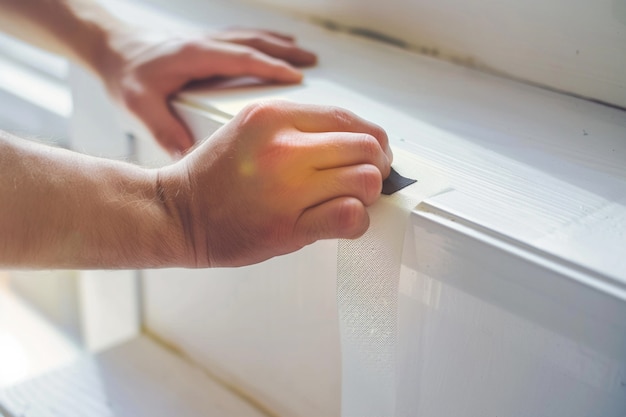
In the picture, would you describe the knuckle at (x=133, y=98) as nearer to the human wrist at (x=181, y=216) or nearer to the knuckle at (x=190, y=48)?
the knuckle at (x=190, y=48)

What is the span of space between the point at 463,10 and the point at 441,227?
13.0 inches

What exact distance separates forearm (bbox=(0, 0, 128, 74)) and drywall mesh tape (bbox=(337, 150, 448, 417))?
0.36m

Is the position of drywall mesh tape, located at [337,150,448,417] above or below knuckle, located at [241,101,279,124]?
below

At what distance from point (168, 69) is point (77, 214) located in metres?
0.22

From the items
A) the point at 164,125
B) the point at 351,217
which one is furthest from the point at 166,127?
the point at 351,217

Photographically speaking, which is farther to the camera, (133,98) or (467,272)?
(133,98)

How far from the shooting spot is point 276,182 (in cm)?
52

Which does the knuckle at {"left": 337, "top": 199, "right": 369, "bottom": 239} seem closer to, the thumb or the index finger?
the index finger

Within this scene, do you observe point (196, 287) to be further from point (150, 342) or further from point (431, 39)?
point (431, 39)

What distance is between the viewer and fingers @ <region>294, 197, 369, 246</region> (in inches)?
19.9

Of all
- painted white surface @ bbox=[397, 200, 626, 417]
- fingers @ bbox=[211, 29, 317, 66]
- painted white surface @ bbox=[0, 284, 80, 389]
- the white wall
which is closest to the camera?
painted white surface @ bbox=[397, 200, 626, 417]

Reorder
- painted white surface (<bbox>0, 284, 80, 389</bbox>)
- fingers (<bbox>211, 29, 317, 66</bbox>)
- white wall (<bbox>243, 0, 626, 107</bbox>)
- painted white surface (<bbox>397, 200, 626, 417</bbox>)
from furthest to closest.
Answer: painted white surface (<bbox>0, 284, 80, 389</bbox>) < fingers (<bbox>211, 29, 317, 66</bbox>) < white wall (<bbox>243, 0, 626, 107</bbox>) < painted white surface (<bbox>397, 200, 626, 417</bbox>)

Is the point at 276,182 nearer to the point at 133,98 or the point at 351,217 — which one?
the point at 351,217

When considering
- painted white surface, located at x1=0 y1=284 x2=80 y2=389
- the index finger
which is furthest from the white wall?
painted white surface, located at x1=0 y1=284 x2=80 y2=389
